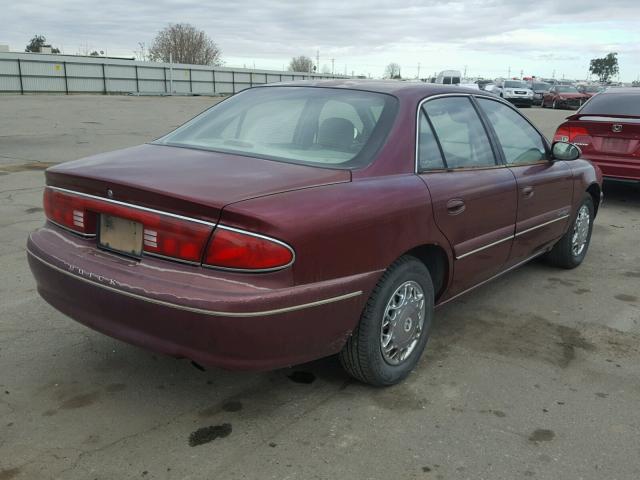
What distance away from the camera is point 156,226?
2596mm

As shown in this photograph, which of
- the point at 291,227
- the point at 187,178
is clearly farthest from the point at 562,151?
the point at 187,178

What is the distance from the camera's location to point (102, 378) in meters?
3.24

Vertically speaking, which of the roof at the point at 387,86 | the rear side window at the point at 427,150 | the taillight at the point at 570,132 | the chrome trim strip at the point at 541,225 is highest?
the roof at the point at 387,86

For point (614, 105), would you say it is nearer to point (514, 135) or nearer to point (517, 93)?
point (514, 135)

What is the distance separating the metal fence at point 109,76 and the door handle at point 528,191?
31157 mm

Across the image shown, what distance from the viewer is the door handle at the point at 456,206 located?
3373 millimetres

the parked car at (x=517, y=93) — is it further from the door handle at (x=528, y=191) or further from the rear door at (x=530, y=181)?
the door handle at (x=528, y=191)

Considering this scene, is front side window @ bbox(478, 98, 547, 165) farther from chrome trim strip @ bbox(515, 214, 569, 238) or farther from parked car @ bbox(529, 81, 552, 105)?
parked car @ bbox(529, 81, 552, 105)

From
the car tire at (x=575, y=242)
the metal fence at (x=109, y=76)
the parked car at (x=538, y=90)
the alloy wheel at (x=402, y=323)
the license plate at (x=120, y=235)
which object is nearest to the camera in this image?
the license plate at (x=120, y=235)

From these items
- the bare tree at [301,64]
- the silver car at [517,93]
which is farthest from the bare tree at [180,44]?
the silver car at [517,93]

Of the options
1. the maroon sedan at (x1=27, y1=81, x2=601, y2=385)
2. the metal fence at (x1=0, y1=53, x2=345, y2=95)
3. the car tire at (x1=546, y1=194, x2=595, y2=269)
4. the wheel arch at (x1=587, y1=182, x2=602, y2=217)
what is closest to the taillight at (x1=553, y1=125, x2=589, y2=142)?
the wheel arch at (x1=587, y1=182, x2=602, y2=217)

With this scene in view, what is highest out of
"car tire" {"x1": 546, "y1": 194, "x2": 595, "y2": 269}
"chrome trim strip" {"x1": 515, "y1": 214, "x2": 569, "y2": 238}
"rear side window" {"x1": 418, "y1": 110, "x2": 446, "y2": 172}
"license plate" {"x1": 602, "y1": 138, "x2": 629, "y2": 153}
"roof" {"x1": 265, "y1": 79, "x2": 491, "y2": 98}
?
"roof" {"x1": 265, "y1": 79, "x2": 491, "y2": 98}

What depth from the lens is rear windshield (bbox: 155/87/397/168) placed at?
318cm

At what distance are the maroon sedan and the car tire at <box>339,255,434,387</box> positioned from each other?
0.4 inches
